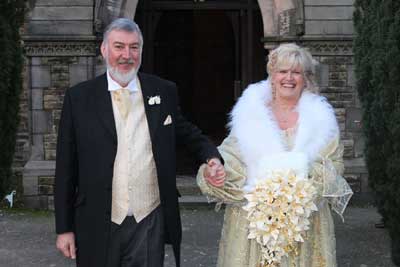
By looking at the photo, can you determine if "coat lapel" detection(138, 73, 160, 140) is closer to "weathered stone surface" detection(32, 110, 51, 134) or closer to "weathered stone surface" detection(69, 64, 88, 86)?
"weathered stone surface" detection(69, 64, 88, 86)

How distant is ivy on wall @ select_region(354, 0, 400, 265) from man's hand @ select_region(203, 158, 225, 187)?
6.85 feet

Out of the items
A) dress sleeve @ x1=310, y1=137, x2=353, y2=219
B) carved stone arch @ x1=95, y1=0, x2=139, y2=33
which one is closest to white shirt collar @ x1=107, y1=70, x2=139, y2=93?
dress sleeve @ x1=310, y1=137, x2=353, y2=219

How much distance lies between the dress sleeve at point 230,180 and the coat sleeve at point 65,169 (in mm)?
653

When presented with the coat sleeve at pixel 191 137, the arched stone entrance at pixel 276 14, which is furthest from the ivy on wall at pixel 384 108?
the arched stone entrance at pixel 276 14

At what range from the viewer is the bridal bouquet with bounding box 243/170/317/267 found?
332 centimetres

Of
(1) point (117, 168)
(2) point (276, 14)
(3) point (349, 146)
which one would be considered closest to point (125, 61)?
(1) point (117, 168)

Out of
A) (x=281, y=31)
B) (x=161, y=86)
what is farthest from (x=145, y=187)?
(x=281, y=31)

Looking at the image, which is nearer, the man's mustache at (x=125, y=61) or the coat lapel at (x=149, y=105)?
the man's mustache at (x=125, y=61)

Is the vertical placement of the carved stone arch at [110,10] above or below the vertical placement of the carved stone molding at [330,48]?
above

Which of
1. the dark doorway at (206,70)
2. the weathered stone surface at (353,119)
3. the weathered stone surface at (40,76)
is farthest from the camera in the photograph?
the dark doorway at (206,70)

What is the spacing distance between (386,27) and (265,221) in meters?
2.50

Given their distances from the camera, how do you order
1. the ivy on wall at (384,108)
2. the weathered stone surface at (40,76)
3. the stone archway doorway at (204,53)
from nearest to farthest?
the ivy on wall at (384,108) → the weathered stone surface at (40,76) → the stone archway doorway at (204,53)

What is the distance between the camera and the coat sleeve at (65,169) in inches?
130

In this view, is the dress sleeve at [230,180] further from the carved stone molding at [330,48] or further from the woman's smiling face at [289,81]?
the carved stone molding at [330,48]
